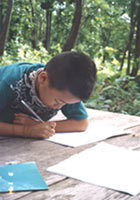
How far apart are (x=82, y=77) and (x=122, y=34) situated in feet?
25.8

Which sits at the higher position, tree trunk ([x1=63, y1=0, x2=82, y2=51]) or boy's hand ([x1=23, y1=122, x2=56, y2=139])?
tree trunk ([x1=63, y1=0, x2=82, y2=51])

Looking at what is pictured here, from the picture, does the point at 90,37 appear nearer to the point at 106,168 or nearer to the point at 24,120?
the point at 24,120

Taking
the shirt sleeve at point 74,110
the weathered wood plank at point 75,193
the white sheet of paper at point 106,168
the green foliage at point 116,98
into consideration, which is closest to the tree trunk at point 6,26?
the green foliage at point 116,98

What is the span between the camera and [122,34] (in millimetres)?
8711

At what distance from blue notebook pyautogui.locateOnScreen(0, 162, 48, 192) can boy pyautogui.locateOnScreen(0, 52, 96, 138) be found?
382mm

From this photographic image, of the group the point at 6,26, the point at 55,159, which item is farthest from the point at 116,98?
the point at 55,159

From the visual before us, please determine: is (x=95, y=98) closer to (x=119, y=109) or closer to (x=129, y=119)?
(x=119, y=109)

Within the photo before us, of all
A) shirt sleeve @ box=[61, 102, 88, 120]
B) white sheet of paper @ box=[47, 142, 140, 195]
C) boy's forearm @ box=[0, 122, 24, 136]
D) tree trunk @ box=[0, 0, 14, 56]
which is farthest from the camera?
tree trunk @ box=[0, 0, 14, 56]

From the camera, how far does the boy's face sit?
4.21ft

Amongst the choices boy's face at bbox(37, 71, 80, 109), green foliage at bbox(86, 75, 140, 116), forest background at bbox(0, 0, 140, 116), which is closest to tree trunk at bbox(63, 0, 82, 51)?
forest background at bbox(0, 0, 140, 116)

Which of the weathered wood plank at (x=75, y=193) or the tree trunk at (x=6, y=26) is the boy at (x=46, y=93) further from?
the tree trunk at (x=6, y=26)

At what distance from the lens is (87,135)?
144 centimetres

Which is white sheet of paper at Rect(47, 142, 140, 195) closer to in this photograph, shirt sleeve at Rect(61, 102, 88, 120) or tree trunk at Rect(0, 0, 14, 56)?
shirt sleeve at Rect(61, 102, 88, 120)

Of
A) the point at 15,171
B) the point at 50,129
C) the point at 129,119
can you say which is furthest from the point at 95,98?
the point at 15,171
